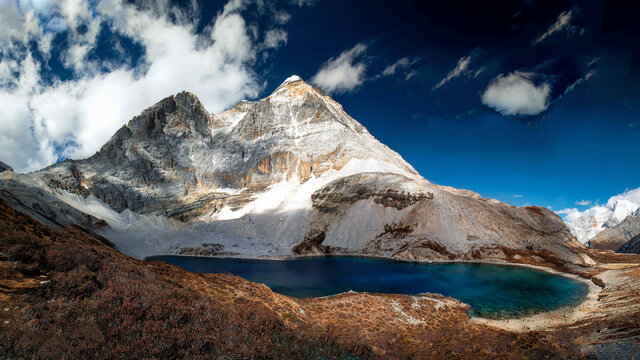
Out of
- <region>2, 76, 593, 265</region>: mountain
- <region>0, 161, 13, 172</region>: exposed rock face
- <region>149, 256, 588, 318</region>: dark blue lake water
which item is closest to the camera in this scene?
<region>149, 256, 588, 318</region>: dark blue lake water

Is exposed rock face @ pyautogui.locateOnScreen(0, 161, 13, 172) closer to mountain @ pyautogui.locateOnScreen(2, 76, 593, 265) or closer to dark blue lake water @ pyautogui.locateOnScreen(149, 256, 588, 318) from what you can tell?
mountain @ pyautogui.locateOnScreen(2, 76, 593, 265)

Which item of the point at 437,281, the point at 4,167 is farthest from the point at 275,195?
the point at 4,167

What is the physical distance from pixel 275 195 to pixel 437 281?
65558mm

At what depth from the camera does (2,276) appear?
6.58m

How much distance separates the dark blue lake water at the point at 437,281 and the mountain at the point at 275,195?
877 cm

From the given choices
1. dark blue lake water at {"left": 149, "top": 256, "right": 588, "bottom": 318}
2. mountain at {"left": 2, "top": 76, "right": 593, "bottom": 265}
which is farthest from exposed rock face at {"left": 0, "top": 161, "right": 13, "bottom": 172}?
dark blue lake water at {"left": 149, "top": 256, "right": 588, "bottom": 318}

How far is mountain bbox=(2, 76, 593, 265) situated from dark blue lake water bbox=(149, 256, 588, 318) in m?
8.77

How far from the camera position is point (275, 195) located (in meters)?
93.8

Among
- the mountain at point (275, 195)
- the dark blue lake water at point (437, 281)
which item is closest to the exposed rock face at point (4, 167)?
the mountain at point (275, 195)

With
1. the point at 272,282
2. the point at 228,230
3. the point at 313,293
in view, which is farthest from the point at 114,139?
the point at 313,293

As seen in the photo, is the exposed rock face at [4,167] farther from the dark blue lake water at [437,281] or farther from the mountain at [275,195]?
the dark blue lake water at [437,281]

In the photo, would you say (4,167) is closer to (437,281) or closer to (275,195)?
(275,195)

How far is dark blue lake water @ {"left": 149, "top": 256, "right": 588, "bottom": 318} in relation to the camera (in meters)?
27.7

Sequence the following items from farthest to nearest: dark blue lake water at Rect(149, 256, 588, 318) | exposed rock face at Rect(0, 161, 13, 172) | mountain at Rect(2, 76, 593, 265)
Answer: exposed rock face at Rect(0, 161, 13, 172), mountain at Rect(2, 76, 593, 265), dark blue lake water at Rect(149, 256, 588, 318)
